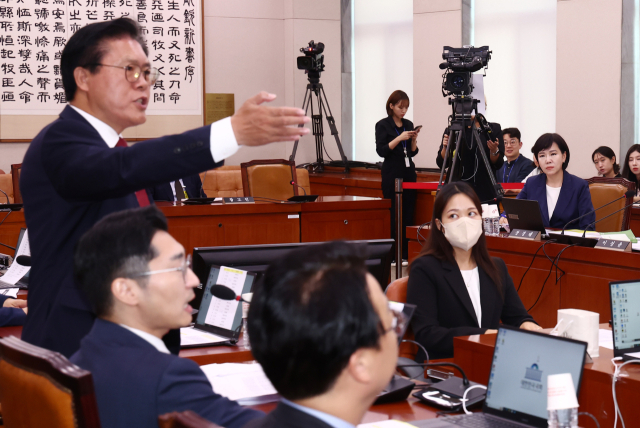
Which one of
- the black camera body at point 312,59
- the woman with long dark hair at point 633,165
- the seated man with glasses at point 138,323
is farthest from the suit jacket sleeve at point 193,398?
the black camera body at point 312,59

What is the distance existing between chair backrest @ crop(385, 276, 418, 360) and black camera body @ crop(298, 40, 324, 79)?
566cm

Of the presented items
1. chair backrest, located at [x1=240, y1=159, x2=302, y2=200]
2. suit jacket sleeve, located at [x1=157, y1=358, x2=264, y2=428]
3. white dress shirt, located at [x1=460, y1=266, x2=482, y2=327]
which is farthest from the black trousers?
suit jacket sleeve, located at [x1=157, y1=358, x2=264, y2=428]

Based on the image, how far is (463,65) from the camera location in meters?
5.36

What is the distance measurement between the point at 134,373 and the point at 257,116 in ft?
1.62

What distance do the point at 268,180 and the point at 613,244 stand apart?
119 inches

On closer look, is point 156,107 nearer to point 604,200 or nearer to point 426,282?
point 604,200

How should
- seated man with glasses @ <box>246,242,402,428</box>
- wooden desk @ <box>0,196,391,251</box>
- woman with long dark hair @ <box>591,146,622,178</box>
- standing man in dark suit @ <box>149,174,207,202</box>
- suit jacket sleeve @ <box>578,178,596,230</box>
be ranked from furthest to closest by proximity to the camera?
woman with long dark hair @ <box>591,146,622,178</box> < wooden desk @ <box>0,196,391,251</box> < standing man in dark suit @ <box>149,174,207,202</box> < suit jacket sleeve @ <box>578,178,596,230</box> < seated man with glasses @ <box>246,242,402,428</box>

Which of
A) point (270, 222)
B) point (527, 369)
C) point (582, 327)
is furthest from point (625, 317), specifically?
point (270, 222)

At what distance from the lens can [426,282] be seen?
269 cm

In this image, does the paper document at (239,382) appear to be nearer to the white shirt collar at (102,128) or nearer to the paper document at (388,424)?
the paper document at (388,424)

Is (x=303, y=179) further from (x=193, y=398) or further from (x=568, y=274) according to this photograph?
(x=193, y=398)

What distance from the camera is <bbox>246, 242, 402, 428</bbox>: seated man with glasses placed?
939 millimetres

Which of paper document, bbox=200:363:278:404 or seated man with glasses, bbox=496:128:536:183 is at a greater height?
seated man with glasses, bbox=496:128:536:183

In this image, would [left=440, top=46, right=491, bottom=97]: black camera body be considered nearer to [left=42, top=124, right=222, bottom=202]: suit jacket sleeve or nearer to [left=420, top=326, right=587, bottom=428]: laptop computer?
[left=420, top=326, right=587, bottom=428]: laptop computer
